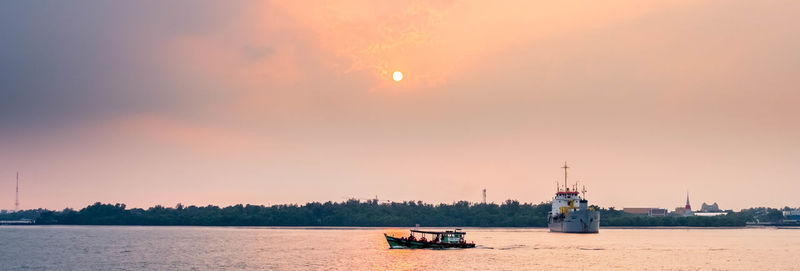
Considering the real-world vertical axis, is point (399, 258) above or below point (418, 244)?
below

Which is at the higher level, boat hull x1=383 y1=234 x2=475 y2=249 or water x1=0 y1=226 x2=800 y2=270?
boat hull x1=383 y1=234 x2=475 y2=249

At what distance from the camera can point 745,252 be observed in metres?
142

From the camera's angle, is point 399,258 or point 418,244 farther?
point 418,244

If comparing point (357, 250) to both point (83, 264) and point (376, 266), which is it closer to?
point (376, 266)

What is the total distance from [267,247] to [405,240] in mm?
30783

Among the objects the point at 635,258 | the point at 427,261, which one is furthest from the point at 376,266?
the point at 635,258

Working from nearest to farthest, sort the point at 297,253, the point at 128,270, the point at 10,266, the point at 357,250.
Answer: the point at 128,270
the point at 10,266
the point at 297,253
the point at 357,250

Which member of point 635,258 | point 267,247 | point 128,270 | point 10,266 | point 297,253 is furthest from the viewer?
point 267,247

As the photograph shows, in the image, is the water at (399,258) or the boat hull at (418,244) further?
the boat hull at (418,244)

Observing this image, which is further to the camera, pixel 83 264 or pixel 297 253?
pixel 297 253

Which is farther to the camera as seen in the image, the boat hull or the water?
the boat hull

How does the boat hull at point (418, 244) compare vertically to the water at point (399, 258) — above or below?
above

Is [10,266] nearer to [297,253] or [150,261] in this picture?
[150,261]

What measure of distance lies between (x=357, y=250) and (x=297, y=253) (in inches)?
513
